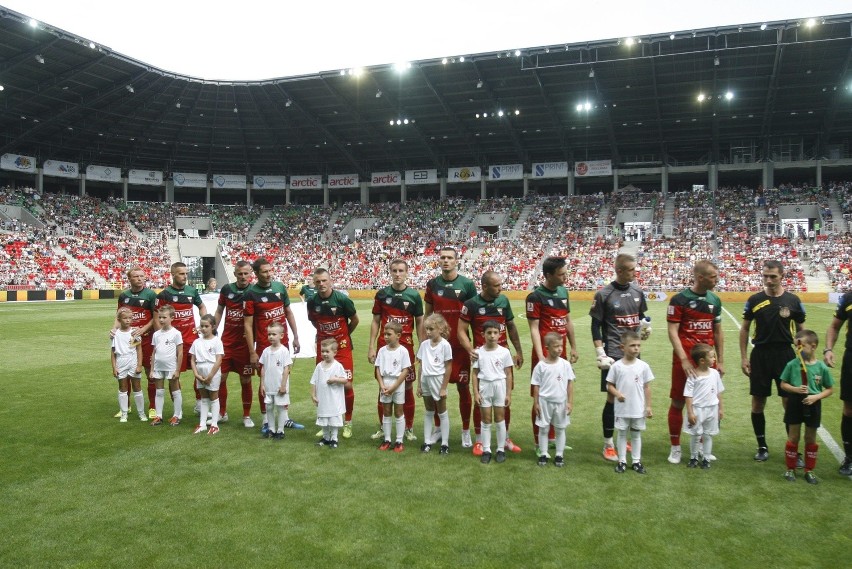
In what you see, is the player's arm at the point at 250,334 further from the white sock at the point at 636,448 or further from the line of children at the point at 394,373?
the white sock at the point at 636,448

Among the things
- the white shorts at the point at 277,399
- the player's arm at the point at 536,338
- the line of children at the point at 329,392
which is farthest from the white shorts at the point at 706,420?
the white shorts at the point at 277,399

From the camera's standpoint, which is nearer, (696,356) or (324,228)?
(696,356)

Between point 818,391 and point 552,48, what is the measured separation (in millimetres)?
33111

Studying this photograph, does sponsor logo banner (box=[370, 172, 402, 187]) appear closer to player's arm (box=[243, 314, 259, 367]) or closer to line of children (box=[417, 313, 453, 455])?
player's arm (box=[243, 314, 259, 367])

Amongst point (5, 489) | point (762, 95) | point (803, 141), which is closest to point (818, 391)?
point (5, 489)

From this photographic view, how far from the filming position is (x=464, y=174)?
55281 millimetres

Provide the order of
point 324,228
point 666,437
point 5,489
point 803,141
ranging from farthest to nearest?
1. point 324,228
2. point 803,141
3. point 666,437
4. point 5,489

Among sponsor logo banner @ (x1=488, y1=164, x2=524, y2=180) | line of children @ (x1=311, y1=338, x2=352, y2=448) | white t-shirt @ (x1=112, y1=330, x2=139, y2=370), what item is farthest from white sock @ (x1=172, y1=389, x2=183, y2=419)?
sponsor logo banner @ (x1=488, y1=164, x2=524, y2=180)

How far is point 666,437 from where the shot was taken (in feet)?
24.5

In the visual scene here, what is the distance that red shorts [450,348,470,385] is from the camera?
7070mm

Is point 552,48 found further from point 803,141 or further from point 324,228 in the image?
point 324,228

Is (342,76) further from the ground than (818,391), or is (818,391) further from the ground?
(342,76)

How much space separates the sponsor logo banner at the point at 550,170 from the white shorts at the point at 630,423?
159 ft

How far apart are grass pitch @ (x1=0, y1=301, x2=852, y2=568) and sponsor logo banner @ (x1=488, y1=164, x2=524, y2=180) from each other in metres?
46.8
